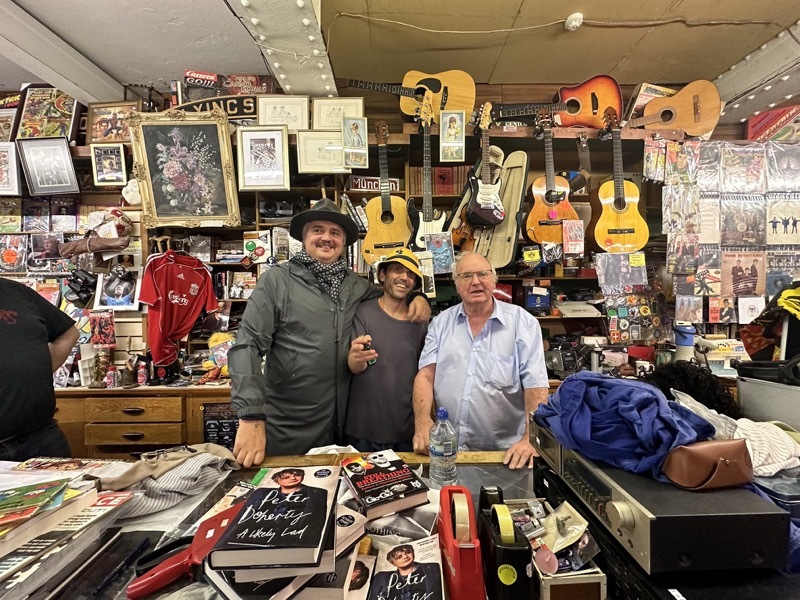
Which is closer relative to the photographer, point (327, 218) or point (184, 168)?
point (327, 218)

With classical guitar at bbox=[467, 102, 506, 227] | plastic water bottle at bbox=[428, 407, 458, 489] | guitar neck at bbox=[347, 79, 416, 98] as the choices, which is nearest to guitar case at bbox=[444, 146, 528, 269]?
classical guitar at bbox=[467, 102, 506, 227]

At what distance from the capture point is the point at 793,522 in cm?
69

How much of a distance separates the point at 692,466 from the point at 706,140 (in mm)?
3498

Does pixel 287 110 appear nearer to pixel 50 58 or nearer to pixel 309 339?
pixel 50 58

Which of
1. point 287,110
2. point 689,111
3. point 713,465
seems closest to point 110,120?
point 287,110

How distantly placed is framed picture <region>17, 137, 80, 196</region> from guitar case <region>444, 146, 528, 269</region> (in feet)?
10.5

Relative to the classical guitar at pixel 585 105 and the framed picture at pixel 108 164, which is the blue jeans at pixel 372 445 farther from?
the framed picture at pixel 108 164

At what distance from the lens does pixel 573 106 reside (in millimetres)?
2975

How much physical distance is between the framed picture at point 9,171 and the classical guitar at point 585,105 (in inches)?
160

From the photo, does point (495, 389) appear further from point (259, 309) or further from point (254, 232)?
point (254, 232)

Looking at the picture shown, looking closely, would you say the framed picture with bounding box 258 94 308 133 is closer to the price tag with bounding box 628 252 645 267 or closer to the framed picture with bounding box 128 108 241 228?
the framed picture with bounding box 128 108 241 228

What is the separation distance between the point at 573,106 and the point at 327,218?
8.25ft

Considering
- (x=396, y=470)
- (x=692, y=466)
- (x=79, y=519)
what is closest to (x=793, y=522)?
(x=692, y=466)

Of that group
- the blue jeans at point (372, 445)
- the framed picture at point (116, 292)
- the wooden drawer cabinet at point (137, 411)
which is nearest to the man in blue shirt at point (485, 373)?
the blue jeans at point (372, 445)
